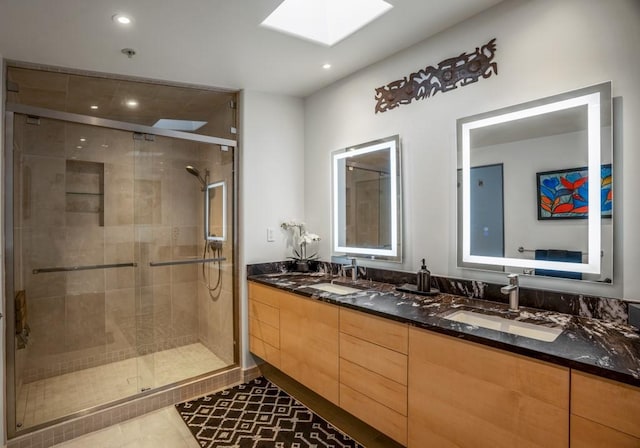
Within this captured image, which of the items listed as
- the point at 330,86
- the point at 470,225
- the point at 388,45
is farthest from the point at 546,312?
the point at 330,86

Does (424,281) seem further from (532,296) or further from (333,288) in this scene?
(333,288)

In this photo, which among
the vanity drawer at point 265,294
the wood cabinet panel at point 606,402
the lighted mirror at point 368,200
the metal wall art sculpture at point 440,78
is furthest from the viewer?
the vanity drawer at point 265,294

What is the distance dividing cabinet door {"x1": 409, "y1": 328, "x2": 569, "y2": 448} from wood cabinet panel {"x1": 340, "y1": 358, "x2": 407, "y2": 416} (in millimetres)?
70

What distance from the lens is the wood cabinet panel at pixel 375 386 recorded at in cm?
169

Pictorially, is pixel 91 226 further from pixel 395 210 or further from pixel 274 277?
pixel 395 210

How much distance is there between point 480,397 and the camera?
1380mm

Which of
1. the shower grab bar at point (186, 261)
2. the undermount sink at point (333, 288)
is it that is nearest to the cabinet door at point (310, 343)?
the undermount sink at point (333, 288)

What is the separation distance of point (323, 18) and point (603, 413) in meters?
2.42

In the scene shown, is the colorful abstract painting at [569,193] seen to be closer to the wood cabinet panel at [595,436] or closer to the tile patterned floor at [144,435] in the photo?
the wood cabinet panel at [595,436]

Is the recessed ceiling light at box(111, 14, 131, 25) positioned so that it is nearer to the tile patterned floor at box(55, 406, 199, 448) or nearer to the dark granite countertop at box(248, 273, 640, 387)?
the dark granite countertop at box(248, 273, 640, 387)

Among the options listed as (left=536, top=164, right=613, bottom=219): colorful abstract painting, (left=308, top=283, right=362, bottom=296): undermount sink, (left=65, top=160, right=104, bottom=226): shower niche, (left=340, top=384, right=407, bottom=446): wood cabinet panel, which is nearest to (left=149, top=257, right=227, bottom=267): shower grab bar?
(left=65, top=160, right=104, bottom=226): shower niche

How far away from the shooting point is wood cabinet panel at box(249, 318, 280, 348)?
2.62 m

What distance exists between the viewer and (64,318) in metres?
2.68

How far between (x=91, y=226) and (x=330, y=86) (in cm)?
231
